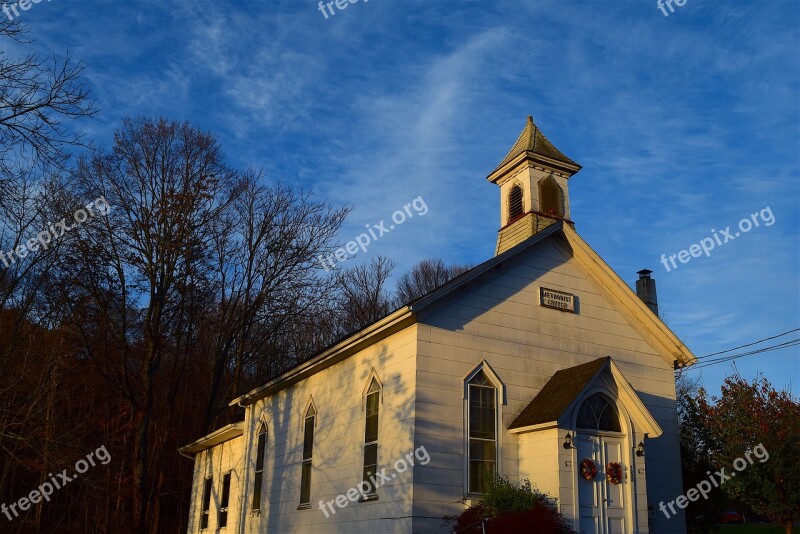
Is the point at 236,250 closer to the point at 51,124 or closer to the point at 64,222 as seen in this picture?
the point at 64,222

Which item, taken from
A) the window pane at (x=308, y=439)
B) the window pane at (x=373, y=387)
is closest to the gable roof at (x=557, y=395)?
the window pane at (x=373, y=387)

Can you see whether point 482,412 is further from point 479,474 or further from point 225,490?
point 225,490

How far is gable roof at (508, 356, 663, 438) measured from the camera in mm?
14750

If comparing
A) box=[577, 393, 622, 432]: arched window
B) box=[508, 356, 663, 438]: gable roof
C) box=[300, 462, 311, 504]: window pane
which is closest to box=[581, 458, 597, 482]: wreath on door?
box=[577, 393, 622, 432]: arched window

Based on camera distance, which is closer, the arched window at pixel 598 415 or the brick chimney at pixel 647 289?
the arched window at pixel 598 415

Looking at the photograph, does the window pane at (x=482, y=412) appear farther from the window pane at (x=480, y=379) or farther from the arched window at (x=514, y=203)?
the arched window at (x=514, y=203)

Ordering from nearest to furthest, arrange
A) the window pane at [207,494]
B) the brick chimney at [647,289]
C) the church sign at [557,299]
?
1. the church sign at [557,299]
2. the brick chimney at [647,289]
3. the window pane at [207,494]

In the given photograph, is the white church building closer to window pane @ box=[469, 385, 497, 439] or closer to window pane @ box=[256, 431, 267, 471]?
window pane @ box=[469, 385, 497, 439]

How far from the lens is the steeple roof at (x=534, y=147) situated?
68.7ft

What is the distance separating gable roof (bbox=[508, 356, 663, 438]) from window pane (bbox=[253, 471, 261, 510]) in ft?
34.1

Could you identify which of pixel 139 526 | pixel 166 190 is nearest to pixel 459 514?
pixel 139 526

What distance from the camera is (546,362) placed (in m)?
16.8

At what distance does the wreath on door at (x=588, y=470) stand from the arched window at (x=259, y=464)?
1142 centimetres

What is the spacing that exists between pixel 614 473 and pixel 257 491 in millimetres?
12130
